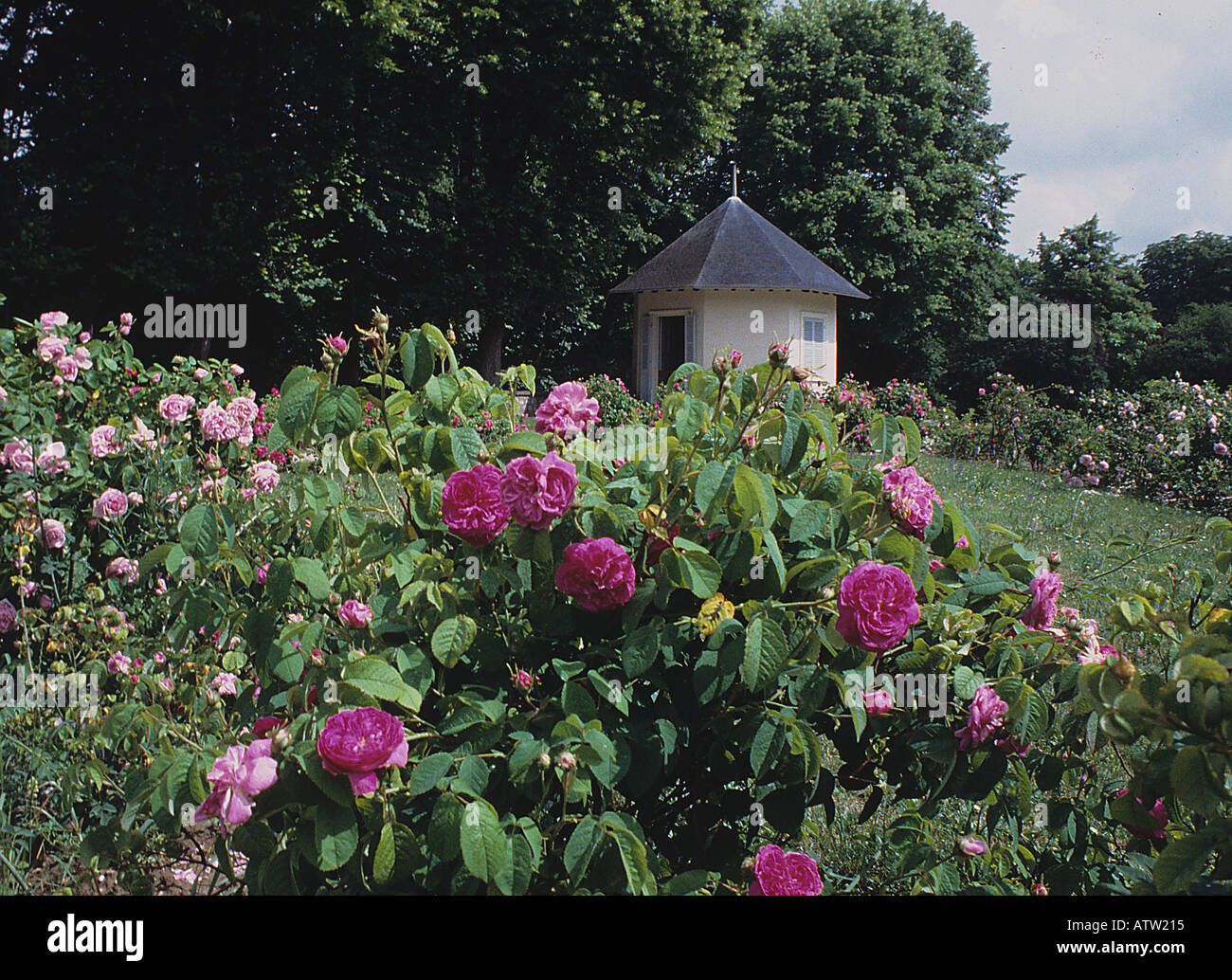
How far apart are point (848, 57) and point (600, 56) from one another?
10.4m

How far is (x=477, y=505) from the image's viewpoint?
160 cm

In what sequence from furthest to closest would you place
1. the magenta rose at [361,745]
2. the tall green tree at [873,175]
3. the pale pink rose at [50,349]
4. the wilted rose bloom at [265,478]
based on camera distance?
the tall green tree at [873,175] → the pale pink rose at [50,349] → the wilted rose bloom at [265,478] → the magenta rose at [361,745]

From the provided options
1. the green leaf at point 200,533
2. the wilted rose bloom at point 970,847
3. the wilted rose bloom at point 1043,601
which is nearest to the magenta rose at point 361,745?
the green leaf at point 200,533

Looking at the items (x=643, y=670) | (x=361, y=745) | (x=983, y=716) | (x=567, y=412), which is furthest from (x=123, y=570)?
(x=983, y=716)

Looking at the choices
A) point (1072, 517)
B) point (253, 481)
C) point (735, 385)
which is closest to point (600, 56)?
point (1072, 517)

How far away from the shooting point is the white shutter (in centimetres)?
2297

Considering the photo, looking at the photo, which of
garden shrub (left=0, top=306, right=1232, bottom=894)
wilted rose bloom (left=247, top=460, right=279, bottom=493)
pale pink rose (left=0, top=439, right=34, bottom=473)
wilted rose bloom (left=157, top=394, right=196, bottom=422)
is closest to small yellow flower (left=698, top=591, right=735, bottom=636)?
garden shrub (left=0, top=306, right=1232, bottom=894)

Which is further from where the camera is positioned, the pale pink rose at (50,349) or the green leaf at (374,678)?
the pale pink rose at (50,349)

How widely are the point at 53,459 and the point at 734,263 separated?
62.3 ft

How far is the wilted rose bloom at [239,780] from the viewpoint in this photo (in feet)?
4.74

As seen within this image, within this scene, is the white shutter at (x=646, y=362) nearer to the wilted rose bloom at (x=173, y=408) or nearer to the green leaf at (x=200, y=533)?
the wilted rose bloom at (x=173, y=408)

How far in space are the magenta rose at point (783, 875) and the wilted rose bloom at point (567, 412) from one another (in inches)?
35.8
